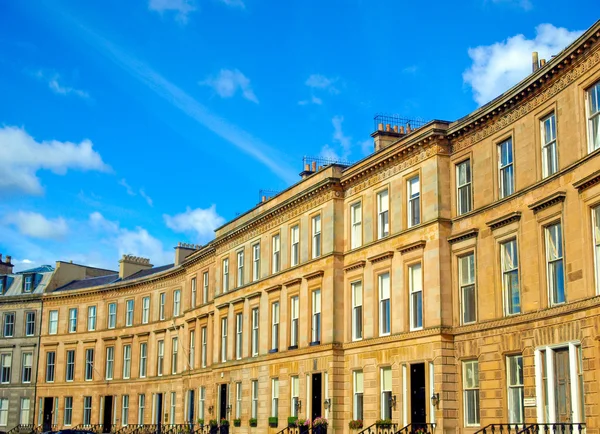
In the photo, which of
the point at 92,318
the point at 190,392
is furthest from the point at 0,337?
the point at 190,392

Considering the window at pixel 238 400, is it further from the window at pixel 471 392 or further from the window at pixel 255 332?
the window at pixel 471 392

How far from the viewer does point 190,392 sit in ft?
194

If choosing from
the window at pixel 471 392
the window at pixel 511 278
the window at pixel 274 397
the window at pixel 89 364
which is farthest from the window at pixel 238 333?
the window at pixel 89 364

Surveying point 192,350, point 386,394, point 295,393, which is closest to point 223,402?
point 192,350

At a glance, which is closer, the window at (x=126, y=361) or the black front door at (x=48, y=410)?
the window at (x=126, y=361)

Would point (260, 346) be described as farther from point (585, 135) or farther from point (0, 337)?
point (0, 337)

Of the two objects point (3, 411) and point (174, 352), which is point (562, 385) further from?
point (3, 411)

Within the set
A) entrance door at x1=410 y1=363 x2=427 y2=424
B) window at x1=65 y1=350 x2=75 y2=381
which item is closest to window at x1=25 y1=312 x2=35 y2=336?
window at x1=65 y1=350 x2=75 y2=381

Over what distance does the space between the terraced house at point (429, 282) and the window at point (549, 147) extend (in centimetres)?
6

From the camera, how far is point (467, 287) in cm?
3419

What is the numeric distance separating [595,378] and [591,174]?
19.5ft

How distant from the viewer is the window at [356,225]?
41344 mm

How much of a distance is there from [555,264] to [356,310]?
44.3ft

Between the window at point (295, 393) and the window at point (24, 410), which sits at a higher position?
the window at point (295, 393)
